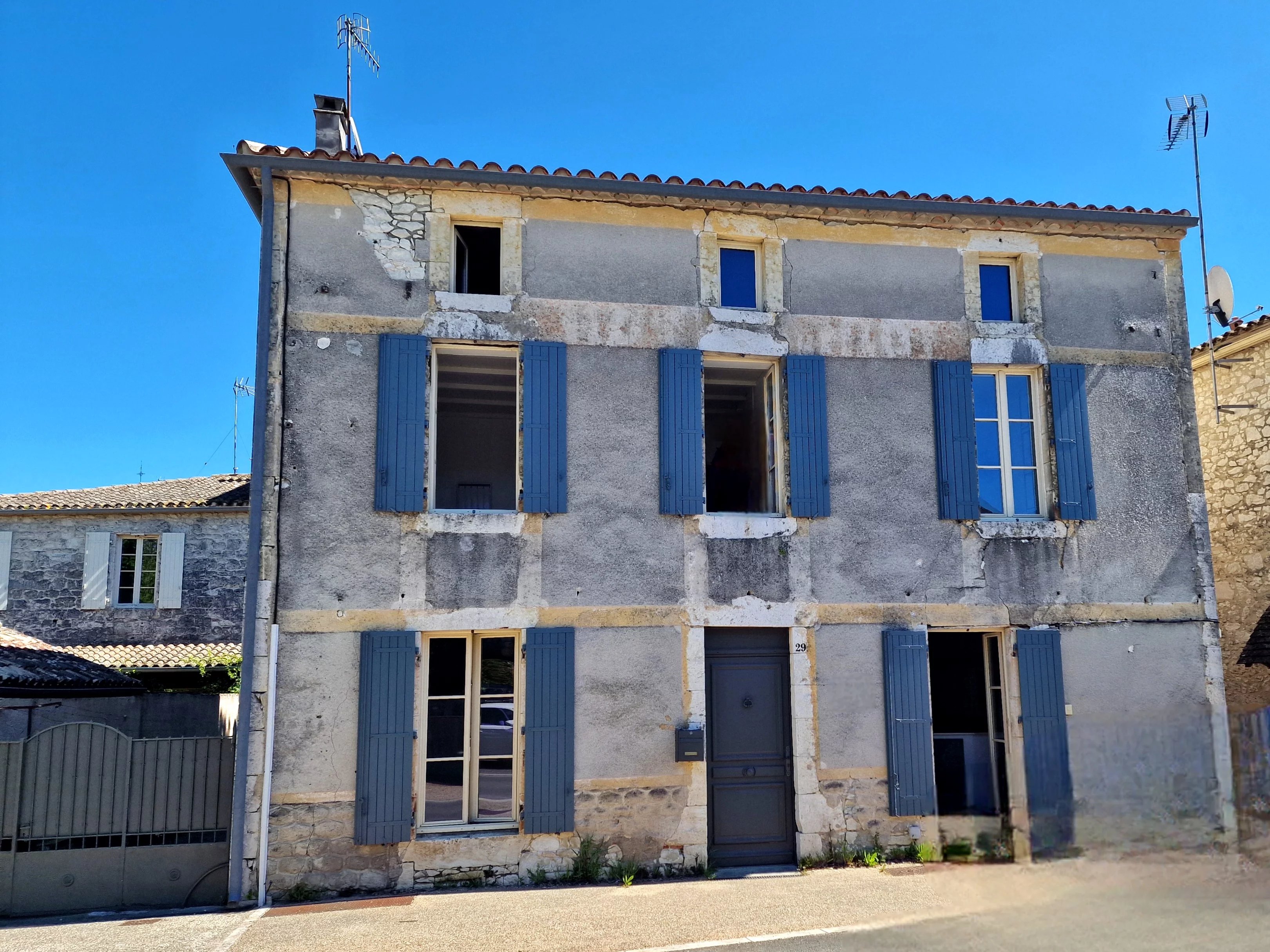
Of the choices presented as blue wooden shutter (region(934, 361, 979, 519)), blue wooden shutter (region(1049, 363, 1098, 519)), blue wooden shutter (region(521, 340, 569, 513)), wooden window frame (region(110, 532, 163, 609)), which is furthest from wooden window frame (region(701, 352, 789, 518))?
wooden window frame (region(110, 532, 163, 609))

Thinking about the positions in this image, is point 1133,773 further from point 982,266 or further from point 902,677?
point 982,266

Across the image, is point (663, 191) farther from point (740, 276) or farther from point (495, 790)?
point (495, 790)

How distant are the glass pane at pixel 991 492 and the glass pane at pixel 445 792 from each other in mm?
5107

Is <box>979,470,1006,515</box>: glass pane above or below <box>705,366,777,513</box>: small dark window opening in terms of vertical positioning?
below

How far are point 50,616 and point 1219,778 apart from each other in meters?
16.6

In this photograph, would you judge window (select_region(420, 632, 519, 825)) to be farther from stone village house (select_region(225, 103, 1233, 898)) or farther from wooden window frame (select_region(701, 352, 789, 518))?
wooden window frame (select_region(701, 352, 789, 518))

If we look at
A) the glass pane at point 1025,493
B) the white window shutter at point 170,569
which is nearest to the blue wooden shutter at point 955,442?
the glass pane at point 1025,493

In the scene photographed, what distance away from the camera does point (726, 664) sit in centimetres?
785

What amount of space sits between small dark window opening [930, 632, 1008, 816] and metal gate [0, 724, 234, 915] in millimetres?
5853

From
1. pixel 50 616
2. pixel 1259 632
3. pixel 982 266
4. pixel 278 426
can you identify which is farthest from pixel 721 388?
pixel 50 616

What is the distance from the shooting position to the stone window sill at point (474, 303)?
777cm

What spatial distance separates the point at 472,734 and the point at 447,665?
1.92 feet

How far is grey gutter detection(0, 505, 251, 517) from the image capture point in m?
15.1

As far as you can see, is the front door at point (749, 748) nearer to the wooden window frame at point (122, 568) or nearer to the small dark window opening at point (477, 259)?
the small dark window opening at point (477, 259)
